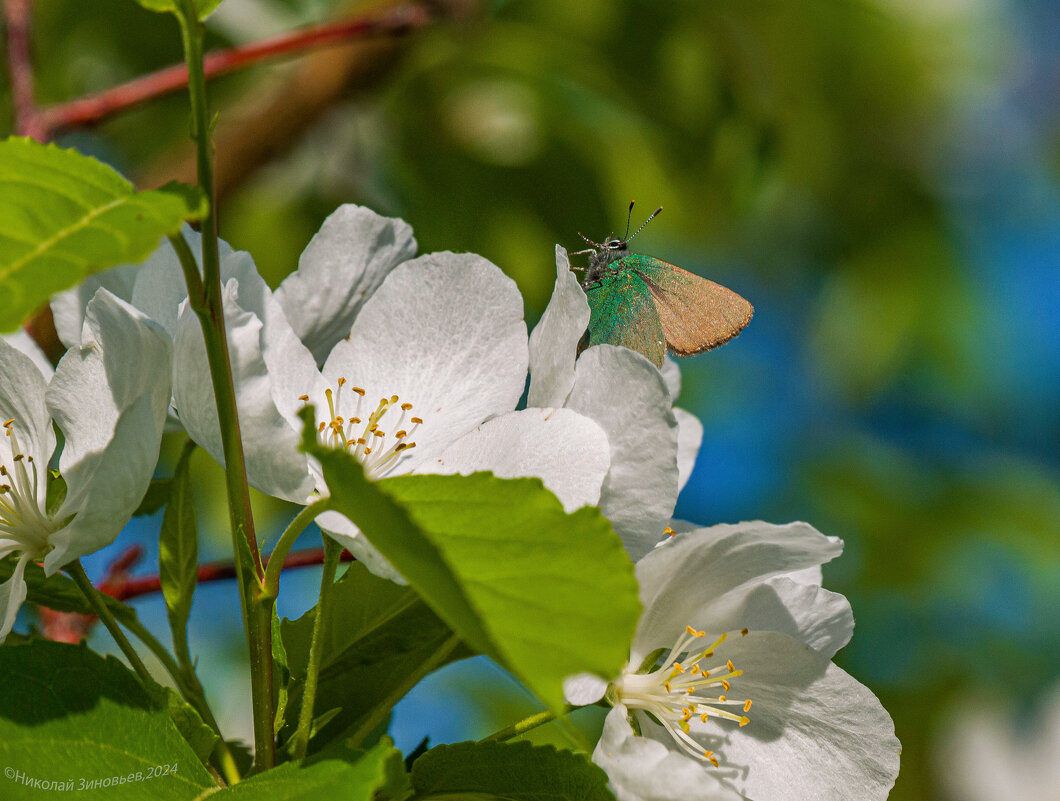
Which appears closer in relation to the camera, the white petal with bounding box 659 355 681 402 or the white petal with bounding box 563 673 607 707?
the white petal with bounding box 563 673 607 707

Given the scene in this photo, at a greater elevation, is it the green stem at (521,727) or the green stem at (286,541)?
the green stem at (286,541)

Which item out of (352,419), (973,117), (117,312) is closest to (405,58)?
(352,419)

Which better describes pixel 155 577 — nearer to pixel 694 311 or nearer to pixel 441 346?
pixel 441 346

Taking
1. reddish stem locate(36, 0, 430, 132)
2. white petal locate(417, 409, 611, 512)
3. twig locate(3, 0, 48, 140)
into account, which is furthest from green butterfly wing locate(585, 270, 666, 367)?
twig locate(3, 0, 48, 140)

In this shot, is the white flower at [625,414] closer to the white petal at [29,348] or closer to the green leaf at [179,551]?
the green leaf at [179,551]

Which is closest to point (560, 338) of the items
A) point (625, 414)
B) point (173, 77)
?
point (625, 414)

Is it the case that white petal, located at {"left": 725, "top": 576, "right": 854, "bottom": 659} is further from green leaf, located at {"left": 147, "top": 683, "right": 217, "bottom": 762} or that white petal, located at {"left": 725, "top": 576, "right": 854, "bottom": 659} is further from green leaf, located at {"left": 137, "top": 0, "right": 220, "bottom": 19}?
green leaf, located at {"left": 137, "top": 0, "right": 220, "bottom": 19}

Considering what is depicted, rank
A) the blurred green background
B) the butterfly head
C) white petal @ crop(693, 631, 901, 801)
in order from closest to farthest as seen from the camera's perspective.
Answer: white petal @ crop(693, 631, 901, 801) → the butterfly head → the blurred green background

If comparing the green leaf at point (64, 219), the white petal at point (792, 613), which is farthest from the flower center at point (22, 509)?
the white petal at point (792, 613)
